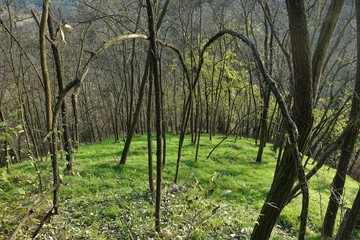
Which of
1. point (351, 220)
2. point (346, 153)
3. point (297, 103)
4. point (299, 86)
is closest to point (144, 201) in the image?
point (346, 153)

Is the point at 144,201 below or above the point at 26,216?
below

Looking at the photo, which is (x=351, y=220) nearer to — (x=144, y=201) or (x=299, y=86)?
(x=299, y=86)

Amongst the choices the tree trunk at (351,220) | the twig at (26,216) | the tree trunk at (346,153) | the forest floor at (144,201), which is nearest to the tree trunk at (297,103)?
the forest floor at (144,201)

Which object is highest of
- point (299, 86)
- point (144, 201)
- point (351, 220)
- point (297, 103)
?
point (299, 86)

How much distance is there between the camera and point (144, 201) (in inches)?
321

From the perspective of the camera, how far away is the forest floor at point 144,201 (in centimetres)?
330

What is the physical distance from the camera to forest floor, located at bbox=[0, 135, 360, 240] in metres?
3.30

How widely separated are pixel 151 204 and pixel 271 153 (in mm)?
12214

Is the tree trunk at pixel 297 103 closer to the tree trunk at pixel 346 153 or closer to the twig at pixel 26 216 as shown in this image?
the twig at pixel 26 216

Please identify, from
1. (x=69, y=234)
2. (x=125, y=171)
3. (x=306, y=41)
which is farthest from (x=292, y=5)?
(x=125, y=171)

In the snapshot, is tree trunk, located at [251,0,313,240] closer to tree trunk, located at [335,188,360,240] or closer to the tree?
the tree

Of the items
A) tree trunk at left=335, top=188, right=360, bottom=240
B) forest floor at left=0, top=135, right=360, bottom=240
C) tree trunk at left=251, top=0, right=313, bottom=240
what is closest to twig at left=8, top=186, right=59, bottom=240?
forest floor at left=0, top=135, right=360, bottom=240

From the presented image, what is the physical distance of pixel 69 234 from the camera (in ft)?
18.8

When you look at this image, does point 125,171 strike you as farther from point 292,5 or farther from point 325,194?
point 292,5
